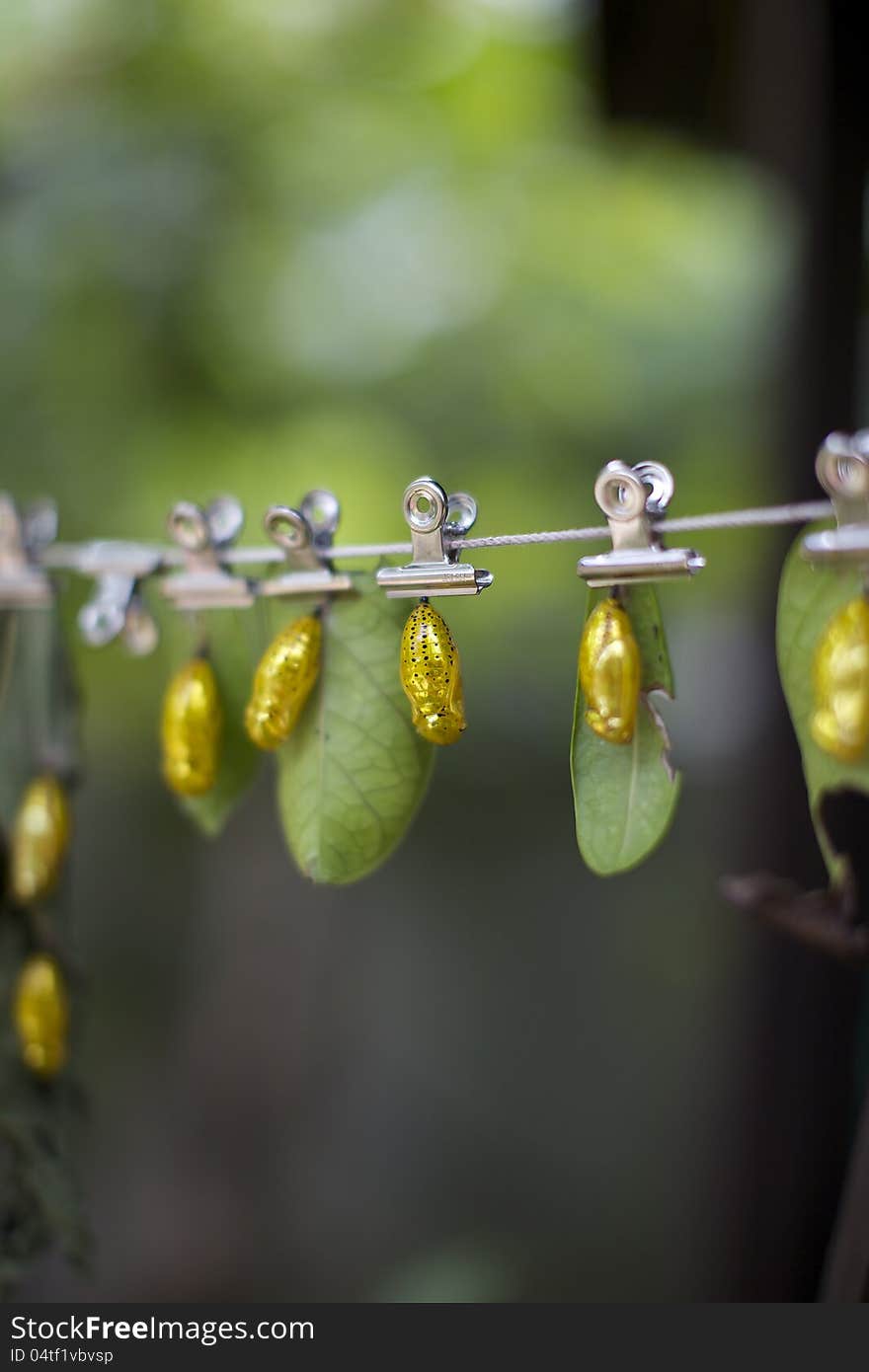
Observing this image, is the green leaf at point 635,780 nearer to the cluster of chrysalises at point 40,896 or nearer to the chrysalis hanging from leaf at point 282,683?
the chrysalis hanging from leaf at point 282,683

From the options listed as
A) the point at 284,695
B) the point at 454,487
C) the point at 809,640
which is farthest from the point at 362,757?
the point at 454,487

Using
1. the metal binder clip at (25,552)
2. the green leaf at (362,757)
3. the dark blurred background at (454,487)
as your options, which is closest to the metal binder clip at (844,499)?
the green leaf at (362,757)

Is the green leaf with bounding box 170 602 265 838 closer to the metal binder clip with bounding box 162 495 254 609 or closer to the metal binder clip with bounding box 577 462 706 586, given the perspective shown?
the metal binder clip with bounding box 162 495 254 609

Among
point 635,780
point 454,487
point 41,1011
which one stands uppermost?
point 454,487

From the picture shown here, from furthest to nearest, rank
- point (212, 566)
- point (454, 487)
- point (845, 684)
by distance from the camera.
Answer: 1. point (454, 487)
2. point (212, 566)
3. point (845, 684)

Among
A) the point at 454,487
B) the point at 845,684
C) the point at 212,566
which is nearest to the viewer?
the point at 845,684

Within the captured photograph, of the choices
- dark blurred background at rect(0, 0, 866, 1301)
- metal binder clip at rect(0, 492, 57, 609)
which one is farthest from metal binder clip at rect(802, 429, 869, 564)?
Answer: dark blurred background at rect(0, 0, 866, 1301)

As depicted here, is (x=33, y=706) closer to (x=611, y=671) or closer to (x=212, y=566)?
(x=212, y=566)
